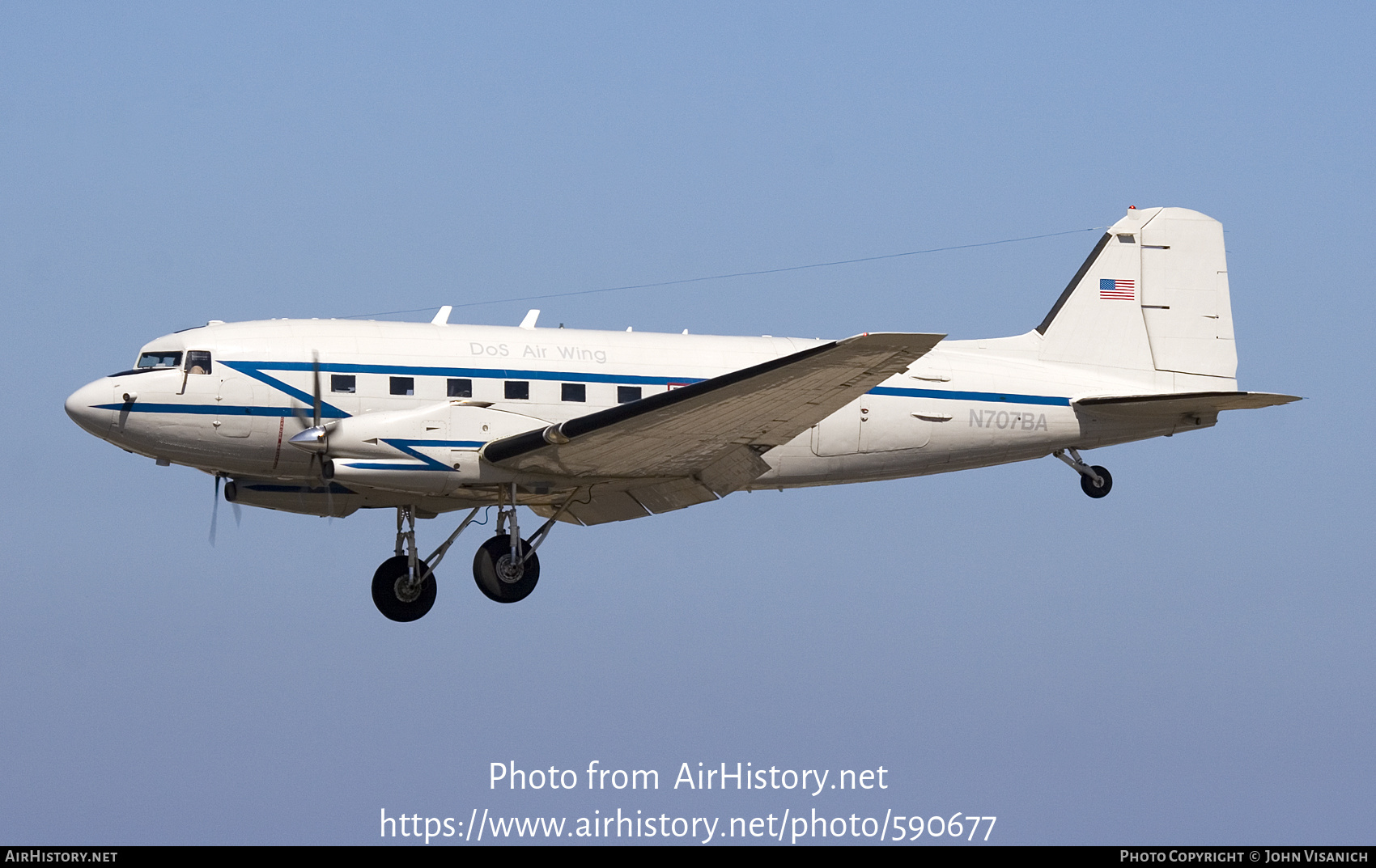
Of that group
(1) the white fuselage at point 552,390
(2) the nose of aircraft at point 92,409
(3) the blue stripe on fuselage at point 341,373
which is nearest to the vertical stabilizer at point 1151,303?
(1) the white fuselage at point 552,390

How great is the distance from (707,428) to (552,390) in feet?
8.10

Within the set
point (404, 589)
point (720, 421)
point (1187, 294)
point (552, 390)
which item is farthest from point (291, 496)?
point (1187, 294)

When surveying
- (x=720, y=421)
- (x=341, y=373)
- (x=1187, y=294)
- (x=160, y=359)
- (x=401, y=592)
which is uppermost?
(x=1187, y=294)

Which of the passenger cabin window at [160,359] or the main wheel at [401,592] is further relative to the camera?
the main wheel at [401,592]

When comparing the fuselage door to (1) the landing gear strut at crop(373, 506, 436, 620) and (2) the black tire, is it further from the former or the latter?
(2) the black tire

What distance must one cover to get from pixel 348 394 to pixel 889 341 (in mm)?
7240

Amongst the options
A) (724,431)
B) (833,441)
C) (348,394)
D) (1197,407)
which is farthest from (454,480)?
(1197,407)

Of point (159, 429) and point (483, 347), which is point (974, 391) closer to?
point (483, 347)

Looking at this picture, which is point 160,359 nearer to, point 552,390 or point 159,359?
point 159,359

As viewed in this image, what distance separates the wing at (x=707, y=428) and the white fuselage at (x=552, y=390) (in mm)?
919

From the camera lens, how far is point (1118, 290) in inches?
987

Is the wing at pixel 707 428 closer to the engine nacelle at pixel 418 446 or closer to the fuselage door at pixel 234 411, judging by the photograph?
the engine nacelle at pixel 418 446

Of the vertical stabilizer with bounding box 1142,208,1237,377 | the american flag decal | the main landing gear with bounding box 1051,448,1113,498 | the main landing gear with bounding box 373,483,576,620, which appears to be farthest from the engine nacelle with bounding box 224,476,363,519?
the vertical stabilizer with bounding box 1142,208,1237,377

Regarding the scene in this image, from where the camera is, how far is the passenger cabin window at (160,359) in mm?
20797
